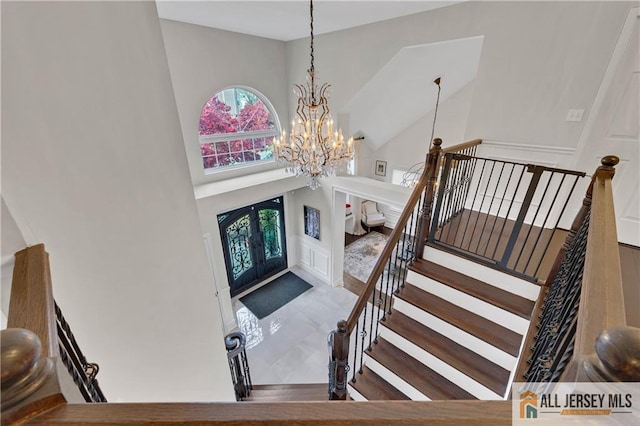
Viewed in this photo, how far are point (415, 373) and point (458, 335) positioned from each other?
50cm

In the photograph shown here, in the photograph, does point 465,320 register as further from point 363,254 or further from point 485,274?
point 363,254

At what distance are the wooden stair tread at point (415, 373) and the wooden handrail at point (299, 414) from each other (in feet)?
6.90

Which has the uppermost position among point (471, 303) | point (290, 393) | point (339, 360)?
point (471, 303)

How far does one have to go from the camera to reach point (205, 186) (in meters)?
4.79

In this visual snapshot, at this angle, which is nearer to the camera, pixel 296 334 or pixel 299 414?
pixel 299 414

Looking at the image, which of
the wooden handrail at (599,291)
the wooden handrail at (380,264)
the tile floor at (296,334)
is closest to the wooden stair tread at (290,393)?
the tile floor at (296,334)

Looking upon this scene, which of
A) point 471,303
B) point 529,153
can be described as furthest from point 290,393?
point 529,153

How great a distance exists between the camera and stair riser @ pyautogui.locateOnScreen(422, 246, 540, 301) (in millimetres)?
2244

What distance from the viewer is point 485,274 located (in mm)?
2432

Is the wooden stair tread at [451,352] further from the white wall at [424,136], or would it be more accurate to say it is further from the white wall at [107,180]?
the white wall at [424,136]

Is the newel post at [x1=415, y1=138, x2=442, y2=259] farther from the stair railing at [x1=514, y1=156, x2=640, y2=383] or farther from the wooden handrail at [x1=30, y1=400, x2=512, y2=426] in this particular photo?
the wooden handrail at [x1=30, y1=400, x2=512, y2=426]

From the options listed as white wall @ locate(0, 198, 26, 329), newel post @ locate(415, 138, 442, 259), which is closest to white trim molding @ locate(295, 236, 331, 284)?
newel post @ locate(415, 138, 442, 259)

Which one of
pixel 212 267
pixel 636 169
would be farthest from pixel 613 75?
pixel 212 267

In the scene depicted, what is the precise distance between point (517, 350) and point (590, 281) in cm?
166
